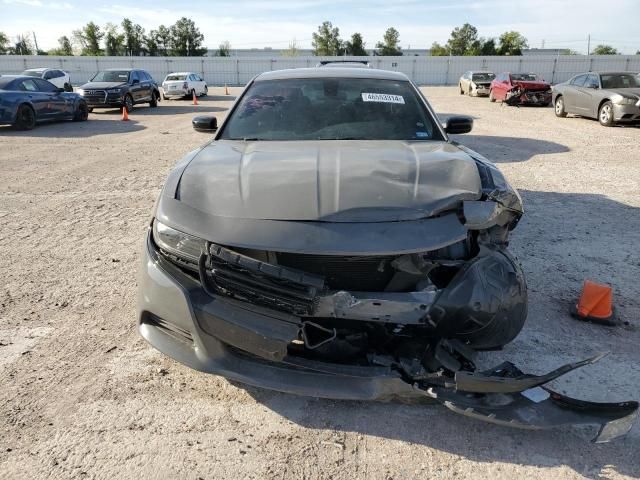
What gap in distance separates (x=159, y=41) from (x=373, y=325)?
7221 cm

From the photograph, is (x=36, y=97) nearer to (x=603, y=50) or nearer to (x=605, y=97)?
(x=605, y=97)

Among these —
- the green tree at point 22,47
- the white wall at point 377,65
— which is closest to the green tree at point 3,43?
the green tree at point 22,47

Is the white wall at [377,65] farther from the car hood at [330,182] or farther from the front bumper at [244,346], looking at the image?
the front bumper at [244,346]

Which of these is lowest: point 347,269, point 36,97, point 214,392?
point 214,392

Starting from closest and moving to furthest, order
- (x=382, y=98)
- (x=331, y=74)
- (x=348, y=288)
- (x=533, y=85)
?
(x=348, y=288)
(x=382, y=98)
(x=331, y=74)
(x=533, y=85)

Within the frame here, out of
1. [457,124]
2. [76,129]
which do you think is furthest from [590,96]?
[76,129]

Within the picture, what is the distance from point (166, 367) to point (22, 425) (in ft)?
2.45

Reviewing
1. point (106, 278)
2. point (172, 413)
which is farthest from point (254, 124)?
point (172, 413)

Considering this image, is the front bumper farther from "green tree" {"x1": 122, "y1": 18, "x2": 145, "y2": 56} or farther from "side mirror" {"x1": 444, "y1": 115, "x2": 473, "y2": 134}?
"green tree" {"x1": 122, "y1": 18, "x2": 145, "y2": 56}

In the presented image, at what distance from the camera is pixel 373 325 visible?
234cm

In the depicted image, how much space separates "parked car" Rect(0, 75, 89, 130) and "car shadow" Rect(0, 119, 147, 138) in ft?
0.88

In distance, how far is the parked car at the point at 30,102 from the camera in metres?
12.8

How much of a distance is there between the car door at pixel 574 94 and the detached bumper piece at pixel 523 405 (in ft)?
48.4

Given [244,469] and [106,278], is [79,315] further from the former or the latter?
[244,469]
